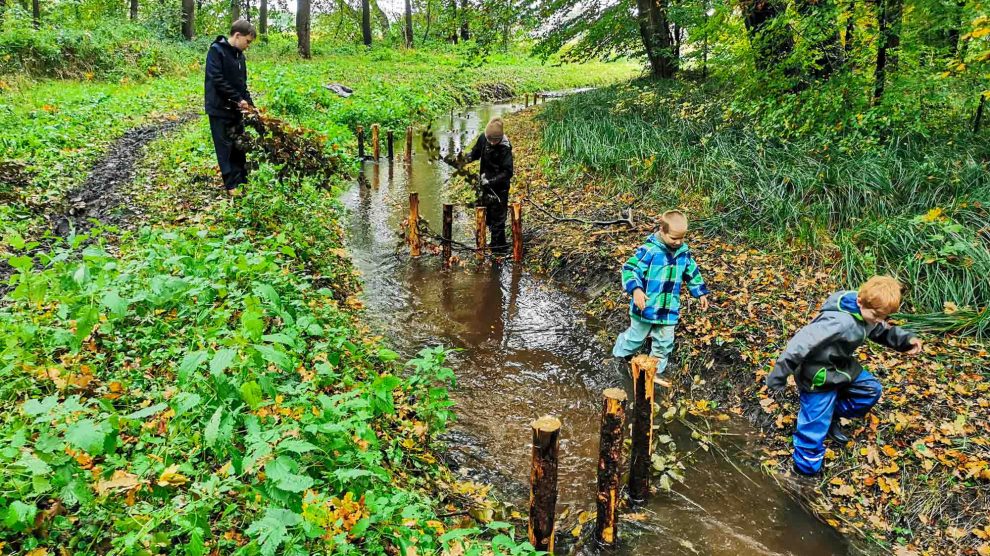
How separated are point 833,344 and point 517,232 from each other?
16.0ft

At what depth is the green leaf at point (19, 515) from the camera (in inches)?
83.0

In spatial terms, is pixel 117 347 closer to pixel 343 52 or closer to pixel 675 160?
pixel 675 160

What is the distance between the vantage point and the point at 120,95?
46.9ft

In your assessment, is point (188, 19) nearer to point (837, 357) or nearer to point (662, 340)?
point (662, 340)

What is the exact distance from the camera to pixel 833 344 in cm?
382

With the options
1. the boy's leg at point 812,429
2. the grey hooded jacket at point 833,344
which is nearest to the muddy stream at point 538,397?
the boy's leg at point 812,429

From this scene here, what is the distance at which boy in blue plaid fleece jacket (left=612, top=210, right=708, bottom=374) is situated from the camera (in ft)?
15.3

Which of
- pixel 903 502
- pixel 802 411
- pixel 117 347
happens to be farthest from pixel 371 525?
pixel 903 502

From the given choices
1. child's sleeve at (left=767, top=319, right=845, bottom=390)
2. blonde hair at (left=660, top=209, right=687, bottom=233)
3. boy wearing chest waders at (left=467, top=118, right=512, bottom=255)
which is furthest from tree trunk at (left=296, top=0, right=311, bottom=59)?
child's sleeve at (left=767, top=319, right=845, bottom=390)

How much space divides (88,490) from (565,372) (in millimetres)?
4191

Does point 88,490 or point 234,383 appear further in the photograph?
point 234,383

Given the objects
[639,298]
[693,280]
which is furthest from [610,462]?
[693,280]

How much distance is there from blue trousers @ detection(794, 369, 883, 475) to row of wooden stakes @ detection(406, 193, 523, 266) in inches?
185

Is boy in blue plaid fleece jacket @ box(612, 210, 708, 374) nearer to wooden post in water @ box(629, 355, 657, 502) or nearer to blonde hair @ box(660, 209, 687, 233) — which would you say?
blonde hair @ box(660, 209, 687, 233)
